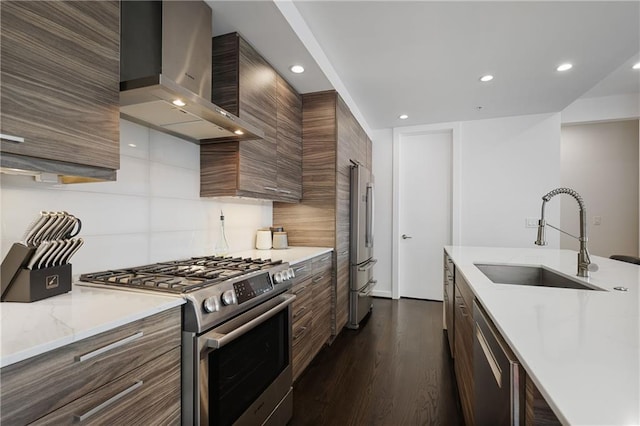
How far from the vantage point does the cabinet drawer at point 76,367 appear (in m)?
0.66

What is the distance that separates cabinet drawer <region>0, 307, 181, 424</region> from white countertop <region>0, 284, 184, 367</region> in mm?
30

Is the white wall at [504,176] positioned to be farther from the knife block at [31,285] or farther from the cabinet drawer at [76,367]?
the knife block at [31,285]

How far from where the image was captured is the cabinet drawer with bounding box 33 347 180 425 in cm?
78

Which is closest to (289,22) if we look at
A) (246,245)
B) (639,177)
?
(246,245)

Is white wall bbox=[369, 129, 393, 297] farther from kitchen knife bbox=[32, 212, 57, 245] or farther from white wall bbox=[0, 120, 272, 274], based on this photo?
kitchen knife bbox=[32, 212, 57, 245]

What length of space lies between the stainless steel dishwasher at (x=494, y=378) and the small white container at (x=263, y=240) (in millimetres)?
1709

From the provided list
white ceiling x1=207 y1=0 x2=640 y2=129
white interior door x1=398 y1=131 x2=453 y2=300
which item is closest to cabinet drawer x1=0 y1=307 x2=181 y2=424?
white ceiling x1=207 y1=0 x2=640 y2=129

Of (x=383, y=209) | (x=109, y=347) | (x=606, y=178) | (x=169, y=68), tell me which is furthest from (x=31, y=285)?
(x=606, y=178)

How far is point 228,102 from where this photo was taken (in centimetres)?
194

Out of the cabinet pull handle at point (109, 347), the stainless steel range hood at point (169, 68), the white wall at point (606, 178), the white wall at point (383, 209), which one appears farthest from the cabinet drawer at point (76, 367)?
the white wall at point (606, 178)

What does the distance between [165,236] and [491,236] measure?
4.00 m

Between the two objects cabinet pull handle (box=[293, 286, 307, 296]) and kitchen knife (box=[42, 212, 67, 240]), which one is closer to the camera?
kitchen knife (box=[42, 212, 67, 240])

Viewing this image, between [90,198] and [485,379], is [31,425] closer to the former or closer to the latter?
[90,198]

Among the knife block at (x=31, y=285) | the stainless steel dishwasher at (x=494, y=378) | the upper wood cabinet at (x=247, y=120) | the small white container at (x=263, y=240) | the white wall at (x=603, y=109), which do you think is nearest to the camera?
the stainless steel dishwasher at (x=494, y=378)
